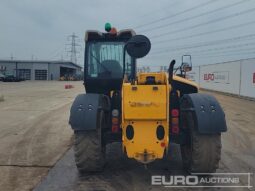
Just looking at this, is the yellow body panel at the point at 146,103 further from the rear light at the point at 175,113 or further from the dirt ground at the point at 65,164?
the dirt ground at the point at 65,164

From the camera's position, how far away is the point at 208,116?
17.9ft

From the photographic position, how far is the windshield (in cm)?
721

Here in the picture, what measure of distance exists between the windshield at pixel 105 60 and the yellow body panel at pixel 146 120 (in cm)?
188

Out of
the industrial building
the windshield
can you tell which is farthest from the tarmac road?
the industrial building

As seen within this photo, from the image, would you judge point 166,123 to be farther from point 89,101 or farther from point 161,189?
point 89,101

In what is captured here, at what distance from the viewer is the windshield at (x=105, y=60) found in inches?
284

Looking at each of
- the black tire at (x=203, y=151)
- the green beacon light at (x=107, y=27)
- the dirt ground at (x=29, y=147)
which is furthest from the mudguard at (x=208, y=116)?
the dirt ground at (x=29, y=147)

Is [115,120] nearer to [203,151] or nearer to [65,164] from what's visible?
[203,151]

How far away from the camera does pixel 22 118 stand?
13.3 m

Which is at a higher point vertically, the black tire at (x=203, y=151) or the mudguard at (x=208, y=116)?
the mudguard at (x=208, y=116)

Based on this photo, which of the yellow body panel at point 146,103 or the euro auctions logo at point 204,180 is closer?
the yellow body panel at point 146,103

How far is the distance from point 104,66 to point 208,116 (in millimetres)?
2705

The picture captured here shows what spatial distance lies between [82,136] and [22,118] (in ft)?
27.2

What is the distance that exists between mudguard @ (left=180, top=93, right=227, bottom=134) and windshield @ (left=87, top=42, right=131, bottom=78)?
207 cm
